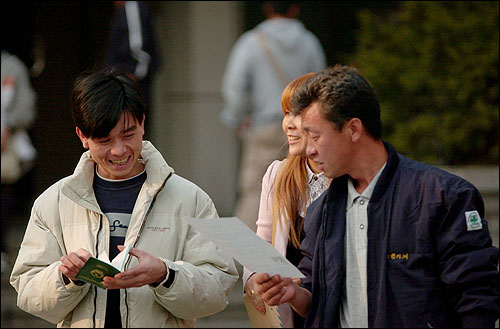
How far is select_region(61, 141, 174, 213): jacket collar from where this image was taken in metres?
3.93

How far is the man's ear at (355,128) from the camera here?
11.8 feet

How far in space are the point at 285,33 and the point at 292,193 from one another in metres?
3.83

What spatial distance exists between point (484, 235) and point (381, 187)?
41 cm

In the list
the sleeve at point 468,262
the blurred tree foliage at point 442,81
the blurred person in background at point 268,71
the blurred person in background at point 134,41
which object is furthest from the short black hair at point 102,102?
the blurred tree foliage at point 442,81

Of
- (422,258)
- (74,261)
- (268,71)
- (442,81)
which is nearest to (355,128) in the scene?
(422,258)

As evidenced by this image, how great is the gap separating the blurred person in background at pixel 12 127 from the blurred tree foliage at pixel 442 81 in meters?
3.06

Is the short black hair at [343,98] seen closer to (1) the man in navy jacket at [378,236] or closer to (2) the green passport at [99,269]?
(1) the man in navy jacket at [378,236]

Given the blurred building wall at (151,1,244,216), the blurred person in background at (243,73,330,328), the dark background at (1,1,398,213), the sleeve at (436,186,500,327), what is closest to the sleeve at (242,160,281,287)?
the blurred person in background at (243,73,330,328)

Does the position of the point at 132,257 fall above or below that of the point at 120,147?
below

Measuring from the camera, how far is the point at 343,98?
356 cm

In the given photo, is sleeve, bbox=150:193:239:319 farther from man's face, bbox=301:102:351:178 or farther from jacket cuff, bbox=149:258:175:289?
man's face, bbox=301:102:351:178

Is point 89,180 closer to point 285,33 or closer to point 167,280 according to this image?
point 167,280

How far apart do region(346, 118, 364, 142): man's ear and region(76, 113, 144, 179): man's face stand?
91 centimetres

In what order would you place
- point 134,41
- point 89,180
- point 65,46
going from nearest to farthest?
point 89,180 < point 134,41 < point 65,46
